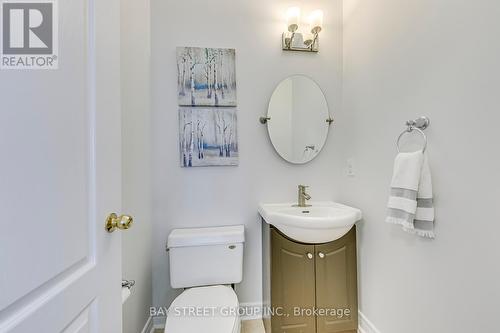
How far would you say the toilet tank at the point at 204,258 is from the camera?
1.42m

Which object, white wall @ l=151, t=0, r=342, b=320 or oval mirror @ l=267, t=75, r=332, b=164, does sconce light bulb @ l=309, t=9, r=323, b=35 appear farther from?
oval mirror @ l=267, t=75, r=332, b=164

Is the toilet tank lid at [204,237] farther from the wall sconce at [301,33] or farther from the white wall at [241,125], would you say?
the wall sconce at [301,33]

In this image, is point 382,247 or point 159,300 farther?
point 159,300

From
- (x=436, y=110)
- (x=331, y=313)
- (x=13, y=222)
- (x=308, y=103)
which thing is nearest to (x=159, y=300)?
(x=331, y=313)

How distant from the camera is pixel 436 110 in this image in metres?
1.00

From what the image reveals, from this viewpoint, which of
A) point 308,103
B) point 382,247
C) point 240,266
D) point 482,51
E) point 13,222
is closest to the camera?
point 13,222

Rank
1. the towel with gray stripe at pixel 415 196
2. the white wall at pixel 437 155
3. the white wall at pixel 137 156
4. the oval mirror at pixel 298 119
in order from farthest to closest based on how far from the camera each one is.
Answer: the oval mirror at pixel 298 119
the white wall at pixel 137 156
the towel with gray stripe at pixel 415 196
the white wall at pixel 437 155

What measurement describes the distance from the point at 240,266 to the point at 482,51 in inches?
60.8

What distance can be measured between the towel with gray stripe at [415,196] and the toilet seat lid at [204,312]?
932 millimetres

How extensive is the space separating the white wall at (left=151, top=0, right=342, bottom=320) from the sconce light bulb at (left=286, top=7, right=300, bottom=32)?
0.08 m

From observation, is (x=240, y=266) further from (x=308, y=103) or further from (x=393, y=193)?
(x=308, y=103)

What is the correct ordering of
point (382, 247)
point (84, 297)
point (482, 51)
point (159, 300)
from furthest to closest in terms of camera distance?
point (159, 300) < point (382, 247) < point (482, 51) < point (84, 297)

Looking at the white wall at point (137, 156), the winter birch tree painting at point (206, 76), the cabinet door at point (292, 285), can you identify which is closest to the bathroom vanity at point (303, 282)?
the cabinet door at point (292, 285)

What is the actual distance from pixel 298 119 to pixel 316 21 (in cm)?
71
